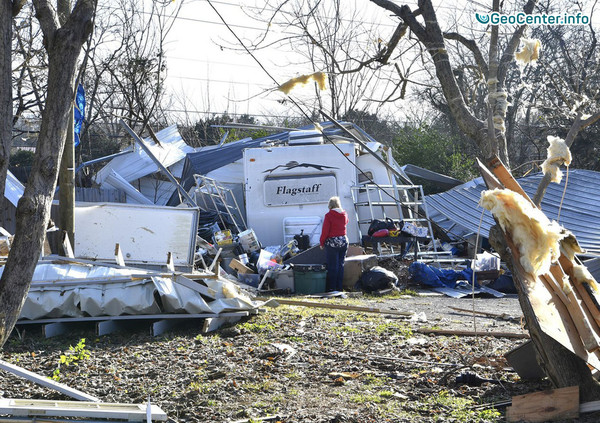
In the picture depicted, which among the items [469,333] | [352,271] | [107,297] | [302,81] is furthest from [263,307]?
[352,271]

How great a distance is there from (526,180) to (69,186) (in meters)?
12.5

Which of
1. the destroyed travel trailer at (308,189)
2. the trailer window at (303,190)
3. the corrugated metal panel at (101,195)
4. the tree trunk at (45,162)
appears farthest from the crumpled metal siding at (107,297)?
the corrugated metal panel at (101,195)

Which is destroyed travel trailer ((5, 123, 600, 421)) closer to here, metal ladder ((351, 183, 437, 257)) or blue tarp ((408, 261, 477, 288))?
metal ladder ((351, 183, 437, 257))

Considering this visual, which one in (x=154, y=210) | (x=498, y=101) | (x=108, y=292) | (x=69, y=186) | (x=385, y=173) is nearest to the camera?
(x=498, y=101)

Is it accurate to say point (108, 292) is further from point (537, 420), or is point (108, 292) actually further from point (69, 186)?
point (537, 420)

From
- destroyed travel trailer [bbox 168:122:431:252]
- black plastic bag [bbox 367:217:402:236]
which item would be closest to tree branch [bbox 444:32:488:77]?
black plastic bag [bbox 367:217:402:236]

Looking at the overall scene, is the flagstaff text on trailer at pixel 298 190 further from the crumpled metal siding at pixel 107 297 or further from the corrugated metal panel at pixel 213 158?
the crumpled metal siding at pixel 107 297

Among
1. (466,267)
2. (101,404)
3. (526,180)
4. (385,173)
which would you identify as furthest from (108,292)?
(526,180)

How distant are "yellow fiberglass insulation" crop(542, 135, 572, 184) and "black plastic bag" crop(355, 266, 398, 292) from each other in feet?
24.3

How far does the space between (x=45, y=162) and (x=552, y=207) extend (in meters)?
15.1

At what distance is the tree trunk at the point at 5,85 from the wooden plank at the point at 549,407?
385cm

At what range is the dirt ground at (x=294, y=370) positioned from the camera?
5.12 meters

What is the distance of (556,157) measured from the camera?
228 inches

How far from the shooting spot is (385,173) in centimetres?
1767
